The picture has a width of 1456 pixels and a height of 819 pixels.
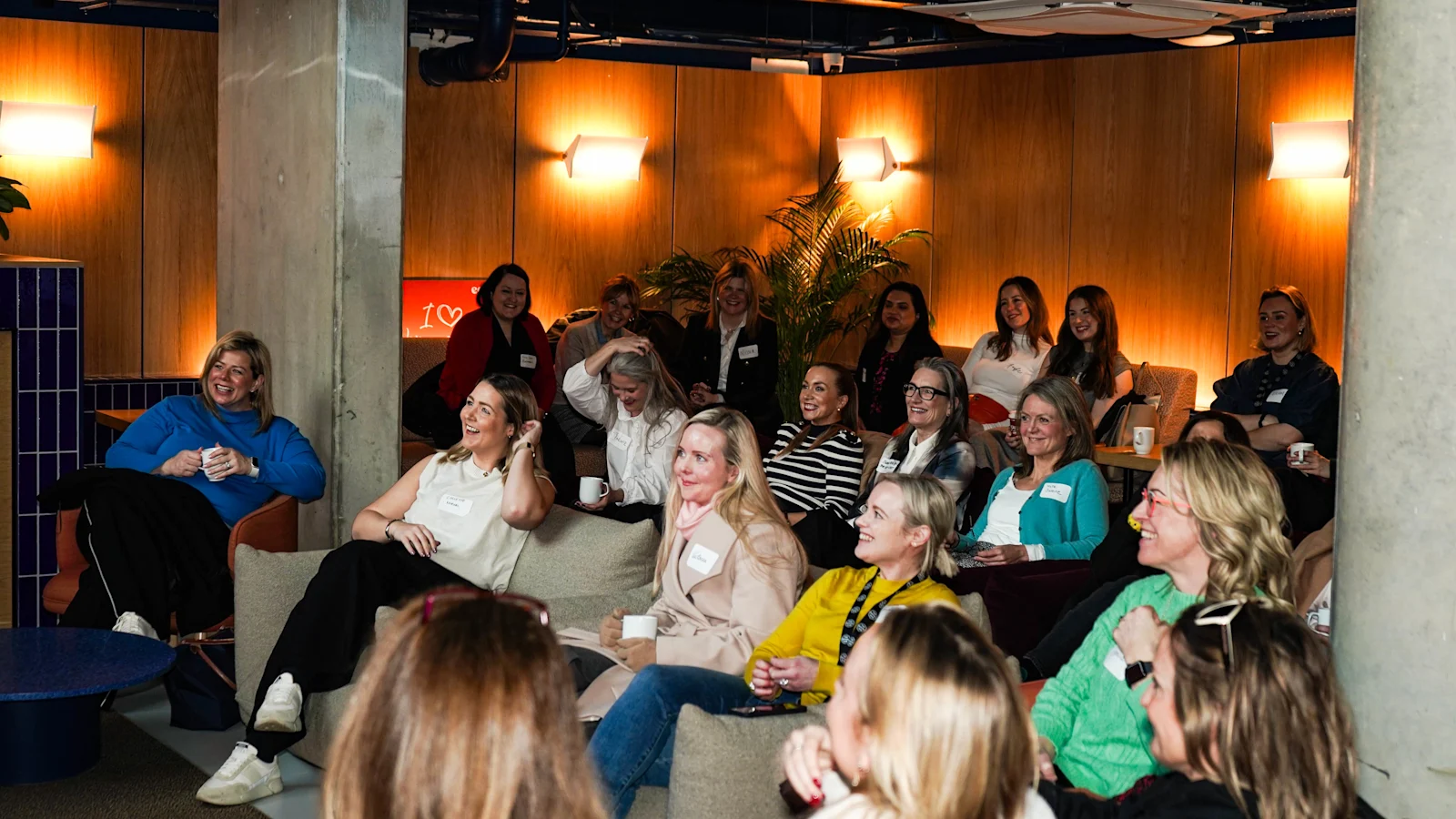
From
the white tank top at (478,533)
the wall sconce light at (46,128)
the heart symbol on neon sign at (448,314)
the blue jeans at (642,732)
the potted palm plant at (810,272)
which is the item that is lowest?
the blue jeans at (642,732)

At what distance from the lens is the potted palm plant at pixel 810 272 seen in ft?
34.4

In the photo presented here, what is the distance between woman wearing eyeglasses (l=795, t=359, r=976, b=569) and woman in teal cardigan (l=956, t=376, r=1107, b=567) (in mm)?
197

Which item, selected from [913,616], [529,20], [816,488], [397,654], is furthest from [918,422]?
[529,20]

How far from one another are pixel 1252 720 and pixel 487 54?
24.5 ft

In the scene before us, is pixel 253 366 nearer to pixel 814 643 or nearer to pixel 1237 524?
pixel 814 643

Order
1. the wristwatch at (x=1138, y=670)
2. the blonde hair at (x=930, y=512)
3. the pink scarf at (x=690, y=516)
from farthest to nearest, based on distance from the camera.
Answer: the pink scarf at (x=690, y=516) < the blonde hair at (x=930, y=512) < the wristwatch at (x=1138, y=670)

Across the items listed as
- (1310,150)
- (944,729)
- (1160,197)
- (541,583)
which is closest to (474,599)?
(944,729)

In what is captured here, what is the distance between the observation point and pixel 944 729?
187cm

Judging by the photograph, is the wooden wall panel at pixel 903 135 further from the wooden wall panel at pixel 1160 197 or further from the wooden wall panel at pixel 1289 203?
the wooden wall panel at pixel 1289 203

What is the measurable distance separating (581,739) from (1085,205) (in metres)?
8.80

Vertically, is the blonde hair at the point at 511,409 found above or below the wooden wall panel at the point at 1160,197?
below

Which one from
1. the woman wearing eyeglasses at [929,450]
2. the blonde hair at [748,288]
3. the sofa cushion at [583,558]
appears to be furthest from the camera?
the blonde hair at [748,288]

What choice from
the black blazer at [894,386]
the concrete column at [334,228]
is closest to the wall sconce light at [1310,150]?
A: the black blazer at [894,386]

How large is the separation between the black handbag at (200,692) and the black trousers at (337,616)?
0.58m
